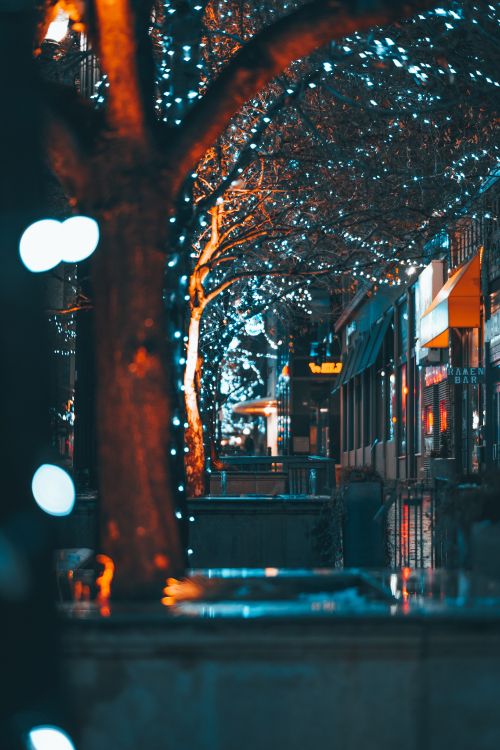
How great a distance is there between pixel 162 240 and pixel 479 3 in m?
9.73

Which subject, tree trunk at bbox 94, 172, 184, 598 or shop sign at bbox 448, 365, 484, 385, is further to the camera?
shop sign at bbox 448, 365, 484, 385

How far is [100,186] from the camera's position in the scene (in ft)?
19.7

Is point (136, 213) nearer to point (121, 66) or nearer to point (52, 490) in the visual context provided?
point (121, 66)

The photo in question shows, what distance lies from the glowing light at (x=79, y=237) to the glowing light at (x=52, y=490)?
1.12 m

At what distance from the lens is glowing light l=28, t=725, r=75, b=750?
4.01m

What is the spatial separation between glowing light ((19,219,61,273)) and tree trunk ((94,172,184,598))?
724 millimetres

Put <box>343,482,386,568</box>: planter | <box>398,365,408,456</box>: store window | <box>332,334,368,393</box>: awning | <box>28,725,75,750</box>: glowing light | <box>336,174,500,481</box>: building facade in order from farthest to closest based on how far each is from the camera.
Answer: <box>332,334,368,393</box>: awning < <box>398,365,408,456</box>: store window < <box>336,174,500,481</box>: building facade < <box>343,482,386,568</box>: planter < <box>28,725,75,750</box>: glowing light

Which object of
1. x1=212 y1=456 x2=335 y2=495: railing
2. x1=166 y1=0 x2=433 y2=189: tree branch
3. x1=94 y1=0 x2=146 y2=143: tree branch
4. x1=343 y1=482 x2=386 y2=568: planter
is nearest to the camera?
x1=94 y1=0 x2=146 y2=143: tree branch

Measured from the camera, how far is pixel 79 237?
18.9ft

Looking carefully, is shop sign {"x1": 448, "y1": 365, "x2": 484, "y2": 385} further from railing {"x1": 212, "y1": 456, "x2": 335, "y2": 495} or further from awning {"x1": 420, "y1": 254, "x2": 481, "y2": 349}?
railing {"x1": 212, "y1": 456, "x2": 335, "y2": 495}

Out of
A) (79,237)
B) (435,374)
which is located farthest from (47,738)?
(435,374)

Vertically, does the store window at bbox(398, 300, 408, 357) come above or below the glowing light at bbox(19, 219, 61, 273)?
above

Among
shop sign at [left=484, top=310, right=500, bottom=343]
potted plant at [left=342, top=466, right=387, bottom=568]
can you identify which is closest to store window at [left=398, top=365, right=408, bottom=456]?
shop sign at [left=484, top=310, right=500, bottom=343]

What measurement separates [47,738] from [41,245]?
1.90 metres
